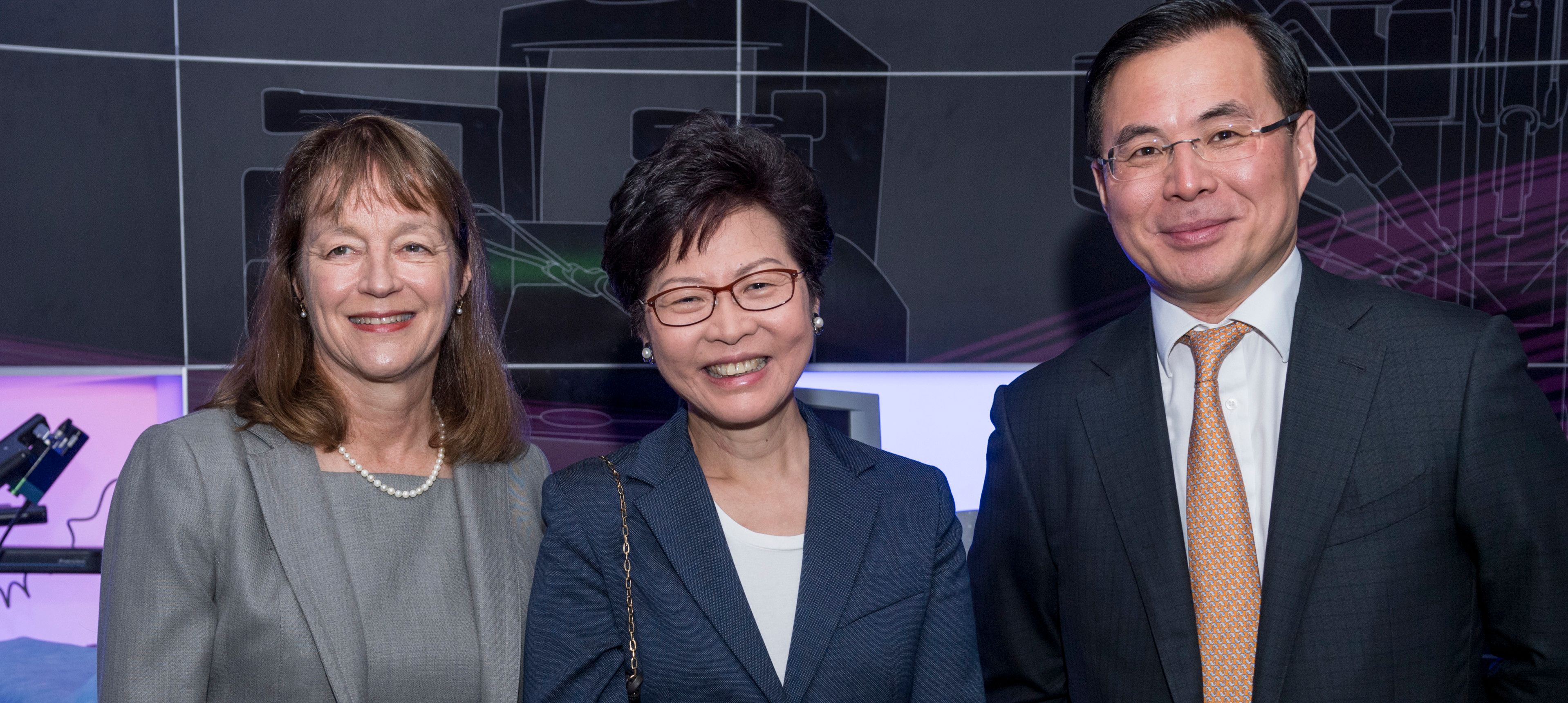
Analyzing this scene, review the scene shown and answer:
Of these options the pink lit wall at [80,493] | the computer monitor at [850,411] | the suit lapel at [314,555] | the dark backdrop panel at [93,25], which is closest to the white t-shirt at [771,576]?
the suit lapel at [314,555]

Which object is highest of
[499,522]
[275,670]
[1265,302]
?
[1265,302]

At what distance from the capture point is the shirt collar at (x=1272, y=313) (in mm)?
1638

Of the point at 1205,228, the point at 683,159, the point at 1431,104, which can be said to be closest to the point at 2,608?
the point at 683,159

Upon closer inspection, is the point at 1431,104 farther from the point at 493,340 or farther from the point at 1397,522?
the point at 493,340

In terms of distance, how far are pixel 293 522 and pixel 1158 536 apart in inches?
56.2

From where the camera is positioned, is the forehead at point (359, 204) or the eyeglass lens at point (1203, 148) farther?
the forehead at point (359, 204)

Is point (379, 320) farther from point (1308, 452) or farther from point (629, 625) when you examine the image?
Result: point (1308, 452)

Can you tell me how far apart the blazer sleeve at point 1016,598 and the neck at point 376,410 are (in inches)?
43.4

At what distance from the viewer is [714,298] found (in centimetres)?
164

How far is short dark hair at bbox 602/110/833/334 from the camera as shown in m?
1.63

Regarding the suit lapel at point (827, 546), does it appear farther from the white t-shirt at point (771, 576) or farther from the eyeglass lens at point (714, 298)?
the eyeglass lens at point (714, 298)

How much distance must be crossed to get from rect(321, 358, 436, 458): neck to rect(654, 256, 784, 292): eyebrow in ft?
2.07

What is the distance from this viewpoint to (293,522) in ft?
5.66

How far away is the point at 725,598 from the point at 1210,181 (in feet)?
3.24
